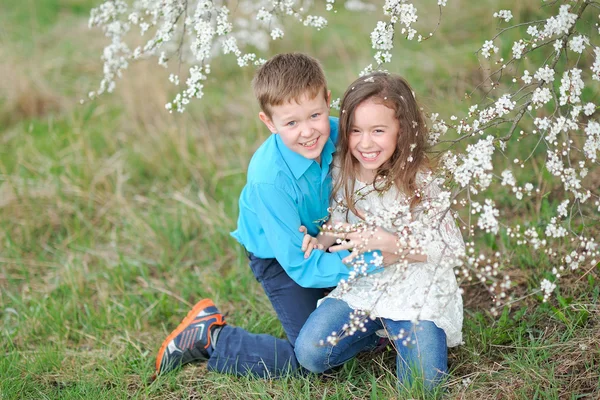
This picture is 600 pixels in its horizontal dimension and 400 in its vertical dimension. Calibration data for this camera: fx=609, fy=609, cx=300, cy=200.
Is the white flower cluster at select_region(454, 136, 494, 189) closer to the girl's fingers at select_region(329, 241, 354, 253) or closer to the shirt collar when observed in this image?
the girl's fingers at select_region(329, 241, 354, 253)

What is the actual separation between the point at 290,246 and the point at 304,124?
0.51 m

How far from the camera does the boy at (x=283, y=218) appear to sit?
8.20ft

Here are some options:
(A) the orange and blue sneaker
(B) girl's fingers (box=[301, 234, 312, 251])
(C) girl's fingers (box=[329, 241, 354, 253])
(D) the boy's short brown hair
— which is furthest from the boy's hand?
(A) the orange and blue sneaker

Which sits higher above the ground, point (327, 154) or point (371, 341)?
point (327, 154)

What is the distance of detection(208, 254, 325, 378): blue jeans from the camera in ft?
9.03

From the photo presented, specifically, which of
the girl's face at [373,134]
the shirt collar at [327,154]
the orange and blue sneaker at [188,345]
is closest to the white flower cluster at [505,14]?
the girl's face at [373,134]

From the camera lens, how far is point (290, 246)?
252 centimetres

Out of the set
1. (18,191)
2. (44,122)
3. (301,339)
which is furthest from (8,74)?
(301,339)

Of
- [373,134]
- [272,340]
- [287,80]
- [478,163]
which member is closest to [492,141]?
[478,163]

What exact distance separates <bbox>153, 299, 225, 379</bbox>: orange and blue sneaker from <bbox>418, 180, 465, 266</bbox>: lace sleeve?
3.67ft

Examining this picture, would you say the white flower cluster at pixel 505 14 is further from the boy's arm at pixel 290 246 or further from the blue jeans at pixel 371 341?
the blue jeans at pixel 371 341

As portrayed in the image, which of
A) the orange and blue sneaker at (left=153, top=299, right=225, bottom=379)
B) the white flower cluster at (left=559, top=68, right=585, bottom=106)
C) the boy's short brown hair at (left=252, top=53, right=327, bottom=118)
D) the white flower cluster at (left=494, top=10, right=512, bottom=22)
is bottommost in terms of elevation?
the orange and blue sneaker at (left=153, top=299, right=225, bottom=379)

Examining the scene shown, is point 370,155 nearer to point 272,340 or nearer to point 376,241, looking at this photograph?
point 376,241

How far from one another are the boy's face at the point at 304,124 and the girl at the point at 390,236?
97 millimetres
